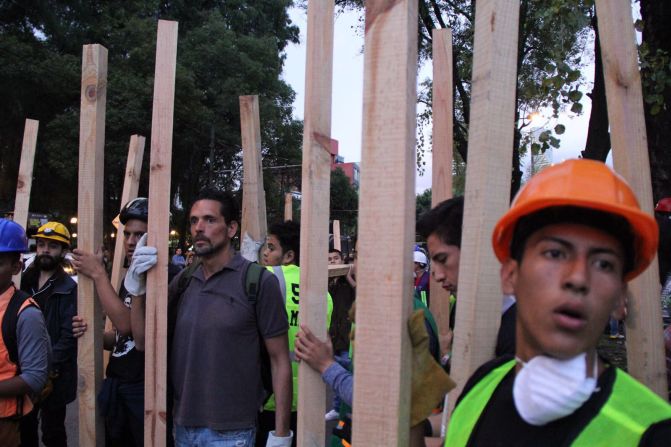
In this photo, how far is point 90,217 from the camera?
2768mm

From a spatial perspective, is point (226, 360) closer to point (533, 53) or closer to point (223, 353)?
point (223, 353)

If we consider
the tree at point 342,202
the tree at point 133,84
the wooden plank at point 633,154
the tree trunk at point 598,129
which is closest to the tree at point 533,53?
the tree trunk at point 598,129

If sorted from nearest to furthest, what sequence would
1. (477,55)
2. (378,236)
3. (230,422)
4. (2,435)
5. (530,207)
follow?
(530,207) → (378,236) → (477,55) → (230,422) → (2,435)

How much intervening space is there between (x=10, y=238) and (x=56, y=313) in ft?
4.22

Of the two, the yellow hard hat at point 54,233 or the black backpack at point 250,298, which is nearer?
the black backpack at point 250,298

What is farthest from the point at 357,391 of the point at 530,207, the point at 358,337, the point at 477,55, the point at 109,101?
the point at 109,101

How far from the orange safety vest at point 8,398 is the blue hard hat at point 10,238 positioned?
249 mm

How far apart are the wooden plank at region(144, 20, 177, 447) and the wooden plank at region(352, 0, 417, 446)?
4.76ft

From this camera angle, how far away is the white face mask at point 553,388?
104 cm

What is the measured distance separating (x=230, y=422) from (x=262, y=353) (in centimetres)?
35

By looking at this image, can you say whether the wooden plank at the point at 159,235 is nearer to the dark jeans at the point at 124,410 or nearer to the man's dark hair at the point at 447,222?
the dark jeans at the point at 124,410

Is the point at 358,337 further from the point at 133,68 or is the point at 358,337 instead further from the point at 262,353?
the point at 133,68

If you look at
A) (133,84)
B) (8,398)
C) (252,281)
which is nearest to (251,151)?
(252,281)

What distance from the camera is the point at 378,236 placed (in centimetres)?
139
